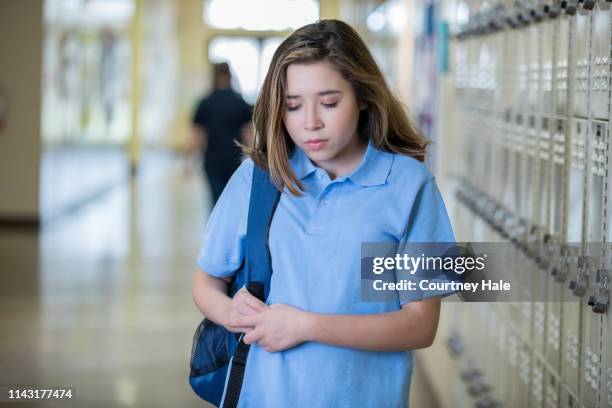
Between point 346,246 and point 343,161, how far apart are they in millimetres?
205

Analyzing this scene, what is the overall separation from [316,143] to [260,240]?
0.21 m

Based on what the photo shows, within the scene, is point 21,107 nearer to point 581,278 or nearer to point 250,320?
point 581,278

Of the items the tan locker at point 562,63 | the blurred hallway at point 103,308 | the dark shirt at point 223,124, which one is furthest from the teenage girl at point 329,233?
the dark shirt at point 223,124

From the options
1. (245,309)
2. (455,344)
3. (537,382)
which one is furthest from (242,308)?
(455,344)

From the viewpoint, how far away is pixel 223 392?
2.14m

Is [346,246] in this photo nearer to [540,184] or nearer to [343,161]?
[343,161]

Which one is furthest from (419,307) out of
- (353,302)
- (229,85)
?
(229,85)

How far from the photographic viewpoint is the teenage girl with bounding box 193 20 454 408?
1947 millimetres

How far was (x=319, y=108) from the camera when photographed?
1989mm

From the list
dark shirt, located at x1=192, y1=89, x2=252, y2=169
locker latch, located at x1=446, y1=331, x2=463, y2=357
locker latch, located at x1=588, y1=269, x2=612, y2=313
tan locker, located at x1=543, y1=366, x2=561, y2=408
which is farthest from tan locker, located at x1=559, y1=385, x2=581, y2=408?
dark shirt, located at x1=192, y1=89, x2=252, y2=169

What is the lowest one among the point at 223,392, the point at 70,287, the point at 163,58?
the point at 70,287

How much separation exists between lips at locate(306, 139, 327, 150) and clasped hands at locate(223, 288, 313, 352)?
0.30m

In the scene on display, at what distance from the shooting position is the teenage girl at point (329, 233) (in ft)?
6.39

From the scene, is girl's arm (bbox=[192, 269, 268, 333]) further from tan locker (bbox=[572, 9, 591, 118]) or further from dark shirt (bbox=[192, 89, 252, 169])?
dark shirt (bbox=[192, 89, 252, 169])
